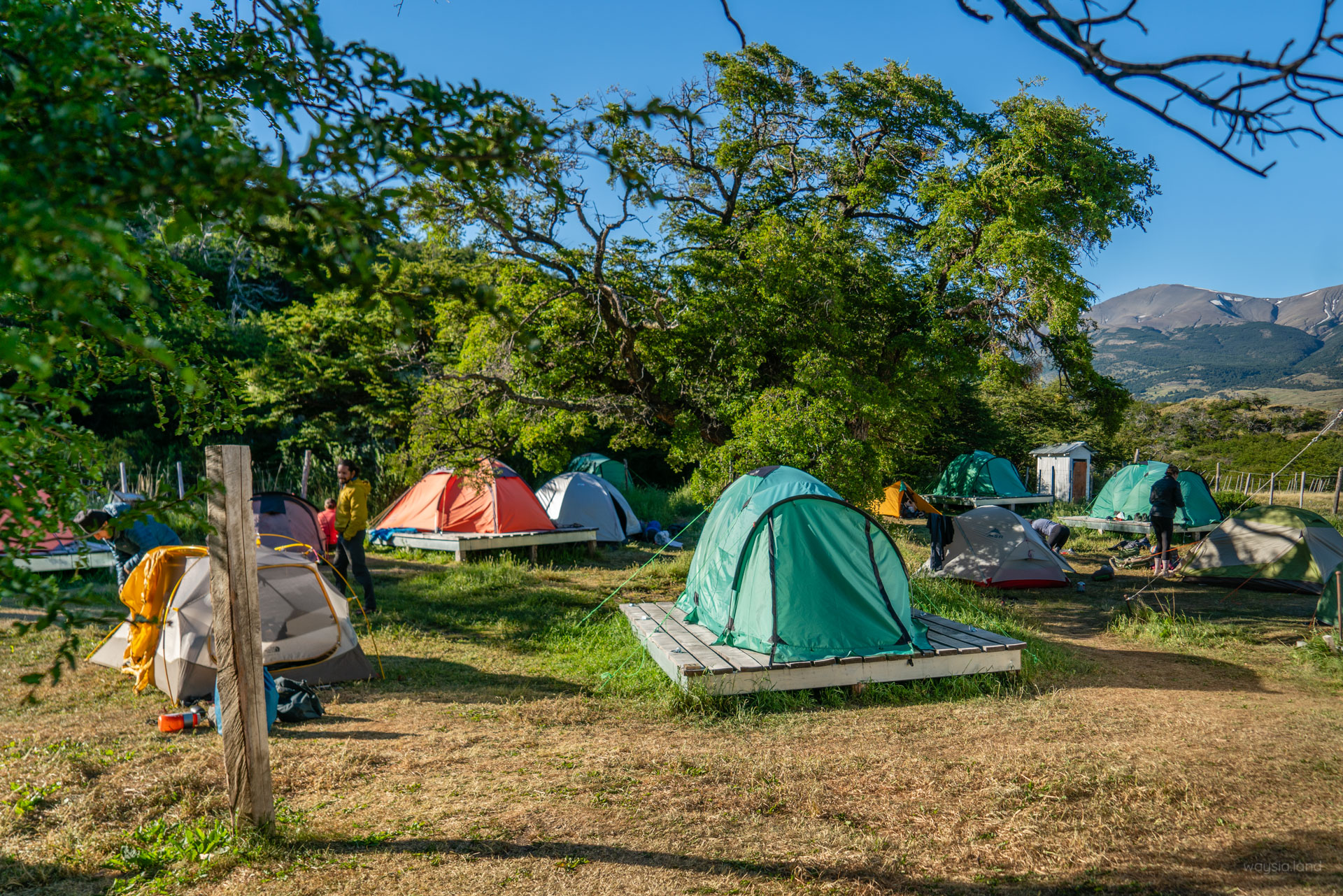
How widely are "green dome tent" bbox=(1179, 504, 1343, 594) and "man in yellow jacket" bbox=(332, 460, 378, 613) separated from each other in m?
11.5

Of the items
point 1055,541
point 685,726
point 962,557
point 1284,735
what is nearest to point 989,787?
point 685,726

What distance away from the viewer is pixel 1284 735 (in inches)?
198

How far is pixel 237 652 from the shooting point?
141 inches

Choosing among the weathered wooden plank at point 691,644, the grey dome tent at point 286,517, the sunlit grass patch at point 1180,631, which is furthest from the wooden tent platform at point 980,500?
the grey dome tent at point 286,517

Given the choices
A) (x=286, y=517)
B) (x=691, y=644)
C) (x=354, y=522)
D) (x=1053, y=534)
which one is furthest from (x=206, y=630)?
(x=1053, y=534)

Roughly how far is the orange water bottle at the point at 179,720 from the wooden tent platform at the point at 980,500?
757 inches

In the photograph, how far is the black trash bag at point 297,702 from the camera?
5.33m

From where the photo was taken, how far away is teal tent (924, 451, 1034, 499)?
22.0 metres

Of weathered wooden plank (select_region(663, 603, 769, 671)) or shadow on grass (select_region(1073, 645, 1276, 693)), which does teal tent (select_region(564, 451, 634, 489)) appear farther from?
shadow on grass (select_region(1073, 645, 1276, 693))

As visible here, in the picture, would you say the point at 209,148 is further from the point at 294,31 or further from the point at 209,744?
the point at 209,744

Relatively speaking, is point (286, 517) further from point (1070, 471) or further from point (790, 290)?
point (1070, 471)

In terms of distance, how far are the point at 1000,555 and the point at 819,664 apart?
241 inches

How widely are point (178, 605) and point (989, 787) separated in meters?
5.64

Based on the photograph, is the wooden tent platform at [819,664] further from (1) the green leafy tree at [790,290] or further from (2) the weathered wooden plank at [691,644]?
(1) the green leafy tree at [790,290]
